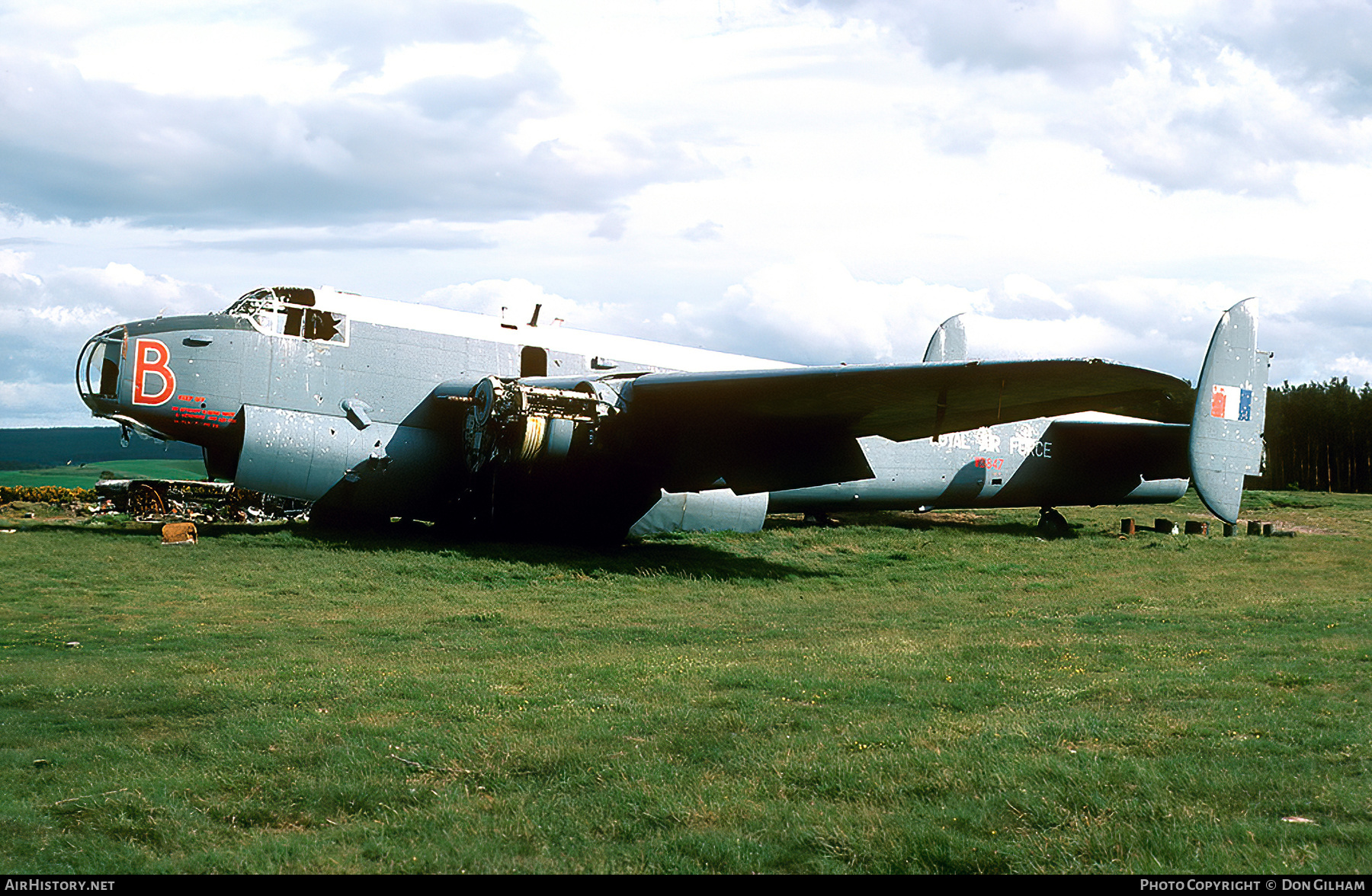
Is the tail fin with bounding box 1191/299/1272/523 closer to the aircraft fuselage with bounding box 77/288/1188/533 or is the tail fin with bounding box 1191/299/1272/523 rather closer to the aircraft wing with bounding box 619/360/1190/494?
the aircraft wing with bounding box 619/360/1190/494

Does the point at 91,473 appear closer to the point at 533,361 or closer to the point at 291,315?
the point at 291,315

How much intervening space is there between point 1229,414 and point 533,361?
15.9m

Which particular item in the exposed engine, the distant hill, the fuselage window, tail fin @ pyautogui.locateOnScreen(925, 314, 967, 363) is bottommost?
the distant hill

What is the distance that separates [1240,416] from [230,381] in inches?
864

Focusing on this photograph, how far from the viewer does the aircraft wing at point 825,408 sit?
1781 cm

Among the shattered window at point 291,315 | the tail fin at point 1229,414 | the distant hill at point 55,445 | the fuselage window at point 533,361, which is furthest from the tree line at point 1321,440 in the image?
the distant hill at point 55,445

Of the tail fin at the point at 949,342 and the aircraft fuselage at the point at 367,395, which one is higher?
the tail fin at the point at 949,342

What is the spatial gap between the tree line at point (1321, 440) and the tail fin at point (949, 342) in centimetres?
3760

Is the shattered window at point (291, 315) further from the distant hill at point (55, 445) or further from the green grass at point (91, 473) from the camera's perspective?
the distant hill at point (55, 445)

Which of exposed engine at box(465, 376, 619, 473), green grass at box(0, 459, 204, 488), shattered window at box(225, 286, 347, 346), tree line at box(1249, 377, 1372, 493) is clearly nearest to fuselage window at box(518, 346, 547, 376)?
exposed engine at box(465, 376, 619, 473)

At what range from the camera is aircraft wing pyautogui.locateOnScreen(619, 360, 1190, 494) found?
58.4ft

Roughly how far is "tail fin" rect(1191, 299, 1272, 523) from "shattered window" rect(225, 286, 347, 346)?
1833 cm

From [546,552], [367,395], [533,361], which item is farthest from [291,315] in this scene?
[546,552]
